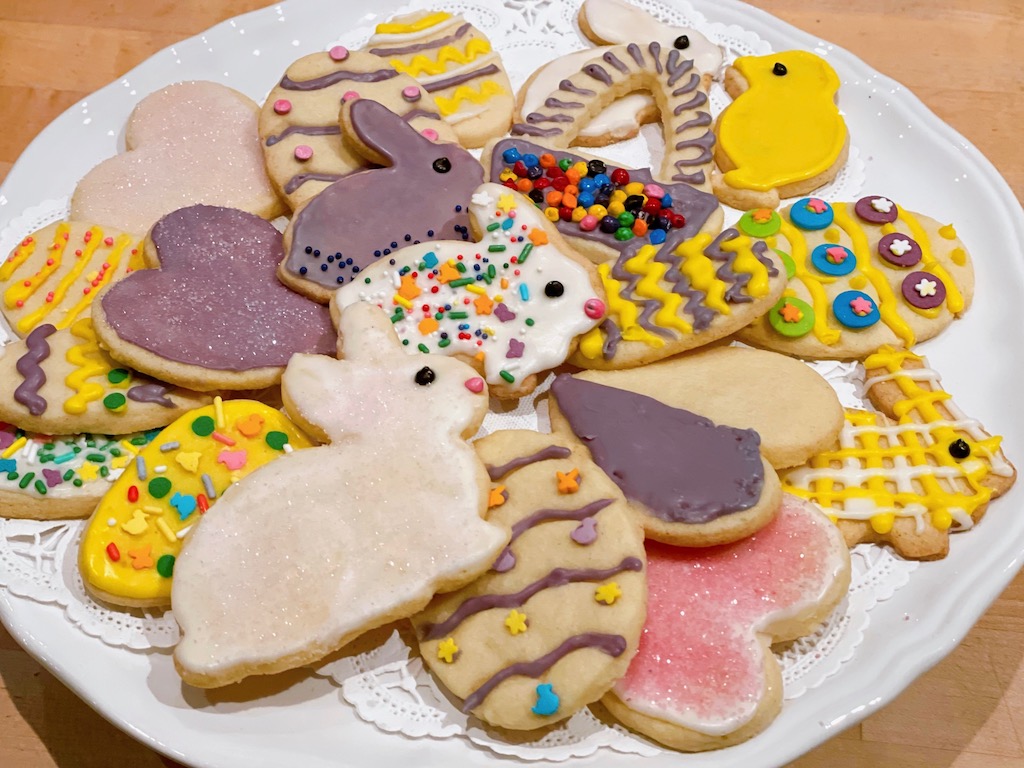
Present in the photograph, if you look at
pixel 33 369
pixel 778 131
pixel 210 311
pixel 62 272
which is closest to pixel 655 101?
pixel 778 131

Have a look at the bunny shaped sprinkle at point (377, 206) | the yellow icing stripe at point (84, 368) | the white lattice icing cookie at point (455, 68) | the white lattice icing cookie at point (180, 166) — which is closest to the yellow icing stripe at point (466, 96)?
the white lattice icing cookie at point (455, 68)

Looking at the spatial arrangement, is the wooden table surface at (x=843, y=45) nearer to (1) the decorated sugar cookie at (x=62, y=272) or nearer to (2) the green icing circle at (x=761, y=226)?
(1) the decorated sugar cookie at (x=62, y=272)

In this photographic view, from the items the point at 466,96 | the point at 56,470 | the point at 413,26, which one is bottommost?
the point at 56,470

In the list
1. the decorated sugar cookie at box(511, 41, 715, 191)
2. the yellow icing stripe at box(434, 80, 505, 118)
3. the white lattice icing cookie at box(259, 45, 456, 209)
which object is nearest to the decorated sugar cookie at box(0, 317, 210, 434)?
the white lattice icing cookie at box(259, 45, 456, 209)

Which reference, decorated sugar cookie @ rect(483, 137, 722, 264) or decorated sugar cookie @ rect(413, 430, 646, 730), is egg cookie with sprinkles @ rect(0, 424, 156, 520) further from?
decorated sugar cookie @ rect(483, 137, 722, 264)

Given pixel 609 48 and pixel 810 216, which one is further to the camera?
pixel 609 48

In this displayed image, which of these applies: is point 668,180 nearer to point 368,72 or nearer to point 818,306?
point 818,306

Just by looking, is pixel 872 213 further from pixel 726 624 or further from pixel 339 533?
pixel 339 533
